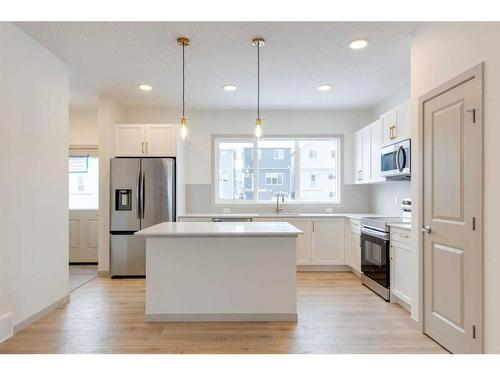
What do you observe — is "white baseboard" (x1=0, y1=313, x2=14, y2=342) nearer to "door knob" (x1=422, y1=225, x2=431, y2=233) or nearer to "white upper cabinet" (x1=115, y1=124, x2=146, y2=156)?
"white upper cabinet" (x1=115, y1=124, x2=146, y2=156)

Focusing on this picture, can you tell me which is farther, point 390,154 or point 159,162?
point 159,162

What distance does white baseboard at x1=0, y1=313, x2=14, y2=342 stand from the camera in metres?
2.63

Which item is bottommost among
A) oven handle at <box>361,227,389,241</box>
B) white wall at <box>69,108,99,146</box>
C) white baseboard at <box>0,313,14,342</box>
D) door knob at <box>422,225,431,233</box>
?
white baseboard at <box>0,313,14,342</box>

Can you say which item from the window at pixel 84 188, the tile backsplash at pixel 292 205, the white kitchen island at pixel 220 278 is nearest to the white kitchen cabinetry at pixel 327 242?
the tile backsplash at pixel 292 205

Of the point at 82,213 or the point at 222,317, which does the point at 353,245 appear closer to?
the point at 222,317

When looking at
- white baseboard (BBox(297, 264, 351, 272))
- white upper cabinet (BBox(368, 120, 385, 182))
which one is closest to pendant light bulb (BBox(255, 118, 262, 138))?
white upper cabinet (BBox(368, 120, 385, 182))

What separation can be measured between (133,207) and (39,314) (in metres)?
1.89

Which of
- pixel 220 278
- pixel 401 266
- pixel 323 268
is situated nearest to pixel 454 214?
pixel 401 266

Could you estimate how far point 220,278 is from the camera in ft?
Result: 10.1

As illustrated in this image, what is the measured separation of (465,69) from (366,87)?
2.26 m

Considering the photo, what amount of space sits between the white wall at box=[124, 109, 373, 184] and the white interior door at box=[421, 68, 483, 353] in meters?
2.92

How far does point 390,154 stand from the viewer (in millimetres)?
3945
